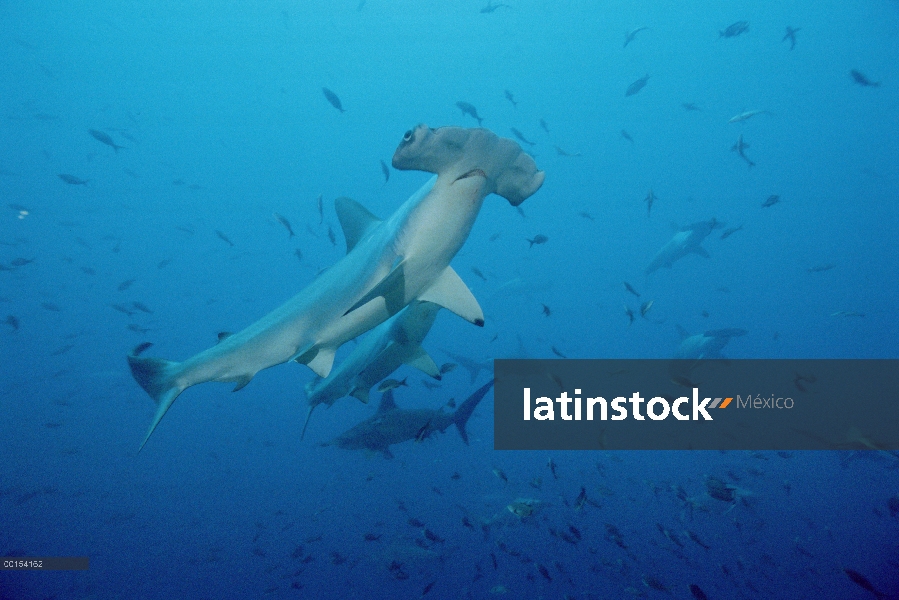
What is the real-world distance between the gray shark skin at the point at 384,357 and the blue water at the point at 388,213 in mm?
9212

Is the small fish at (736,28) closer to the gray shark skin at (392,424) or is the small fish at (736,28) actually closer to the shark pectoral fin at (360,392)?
the gray shark skin at (392,424)

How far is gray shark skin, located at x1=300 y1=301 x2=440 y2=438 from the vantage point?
422 cm

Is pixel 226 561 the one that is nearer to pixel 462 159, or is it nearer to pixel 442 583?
pixel 442 583

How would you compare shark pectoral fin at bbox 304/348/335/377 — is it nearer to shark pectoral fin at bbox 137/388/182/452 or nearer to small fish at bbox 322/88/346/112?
shark pectoral fin at bbox 137/388/182/452

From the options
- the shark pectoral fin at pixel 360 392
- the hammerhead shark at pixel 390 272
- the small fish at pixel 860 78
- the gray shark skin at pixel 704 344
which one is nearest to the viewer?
the hammerhead shark at pixel 390 272

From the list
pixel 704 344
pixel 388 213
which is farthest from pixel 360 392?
pixel 388 213

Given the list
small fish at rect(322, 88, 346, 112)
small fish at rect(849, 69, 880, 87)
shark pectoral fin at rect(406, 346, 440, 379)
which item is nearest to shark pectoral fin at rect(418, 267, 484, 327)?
shark pectoral fin at rect(406, 346, 440, 379)

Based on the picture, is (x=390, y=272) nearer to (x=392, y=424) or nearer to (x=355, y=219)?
(x=355, y=219)

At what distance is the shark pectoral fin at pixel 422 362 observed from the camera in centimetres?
424

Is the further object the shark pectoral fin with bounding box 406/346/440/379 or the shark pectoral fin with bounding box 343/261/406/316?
the shark pectoral fin with bounding box 406/346/440/379

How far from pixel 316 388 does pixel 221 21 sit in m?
47.1

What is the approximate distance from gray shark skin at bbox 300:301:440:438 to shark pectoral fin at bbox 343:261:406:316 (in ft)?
4.22

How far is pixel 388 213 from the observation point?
36406 mm

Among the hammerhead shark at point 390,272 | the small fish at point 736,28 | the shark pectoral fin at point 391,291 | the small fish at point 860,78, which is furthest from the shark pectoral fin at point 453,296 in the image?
the small fish at point 860,78
